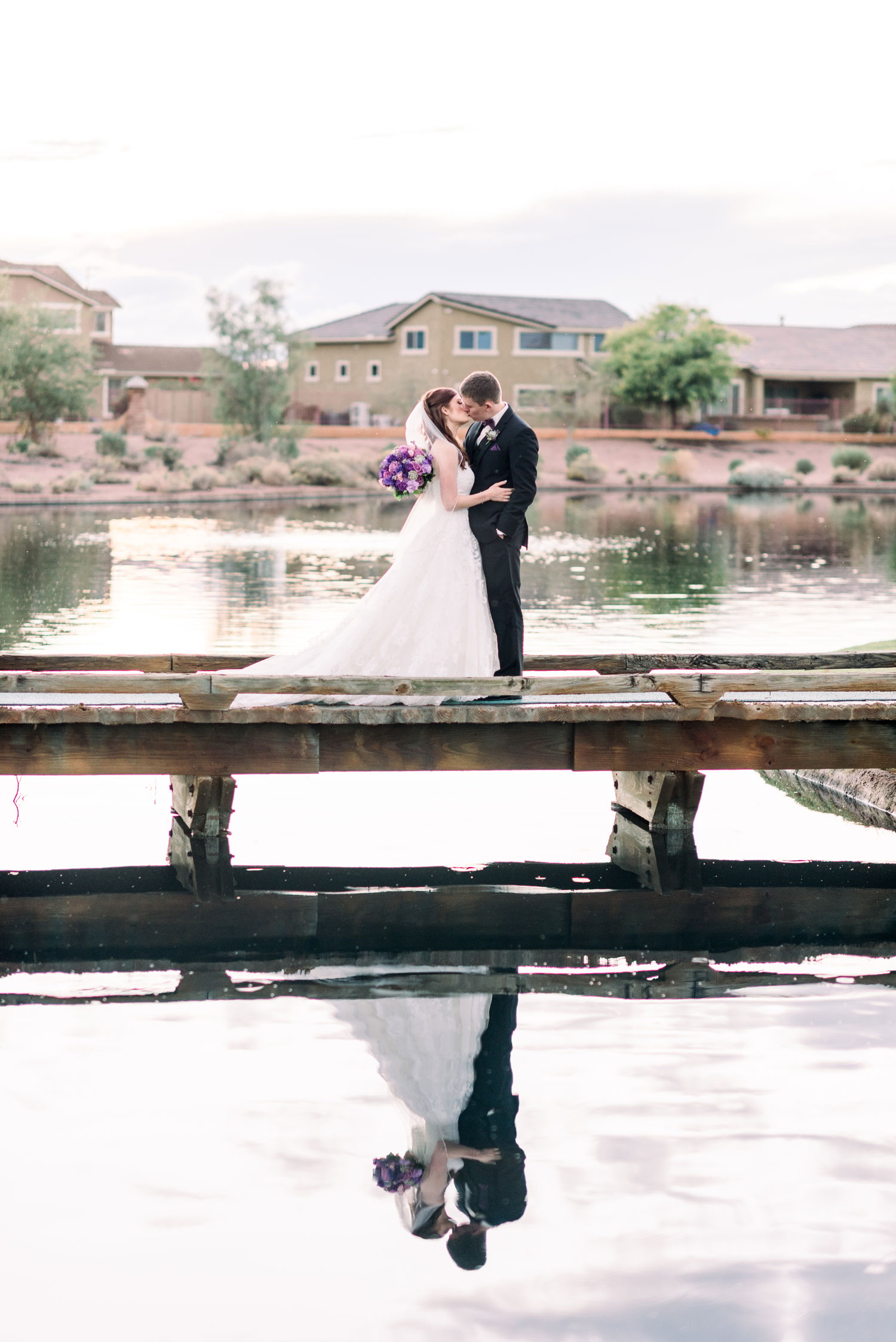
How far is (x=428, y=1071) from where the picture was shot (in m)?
6.96

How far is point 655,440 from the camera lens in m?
79.1

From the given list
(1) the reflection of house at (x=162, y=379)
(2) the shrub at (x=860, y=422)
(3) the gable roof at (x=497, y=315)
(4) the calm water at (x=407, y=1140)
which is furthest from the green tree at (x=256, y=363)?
(4) the calm water at (x=407, y=1140)

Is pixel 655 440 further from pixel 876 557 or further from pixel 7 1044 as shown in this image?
pixel 7 1044

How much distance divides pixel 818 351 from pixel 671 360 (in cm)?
1458

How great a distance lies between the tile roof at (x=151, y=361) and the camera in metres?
87.4

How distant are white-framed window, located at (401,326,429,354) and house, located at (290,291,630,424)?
32mm

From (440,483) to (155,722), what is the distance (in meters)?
2.18

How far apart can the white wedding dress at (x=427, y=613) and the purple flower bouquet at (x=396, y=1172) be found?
12.7 feet

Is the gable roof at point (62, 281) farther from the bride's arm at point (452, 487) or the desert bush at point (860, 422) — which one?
the bride's arm at point (452, 487)

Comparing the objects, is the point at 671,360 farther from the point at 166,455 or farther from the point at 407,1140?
the point at 407,1140

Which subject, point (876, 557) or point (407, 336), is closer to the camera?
point (876, 557)

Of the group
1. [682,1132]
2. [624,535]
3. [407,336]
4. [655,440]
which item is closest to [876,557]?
[624,535]

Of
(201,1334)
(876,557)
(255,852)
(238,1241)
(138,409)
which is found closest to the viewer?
(201,1334)

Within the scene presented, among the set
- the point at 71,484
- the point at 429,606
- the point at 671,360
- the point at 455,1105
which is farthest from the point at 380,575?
the point at 671,360
